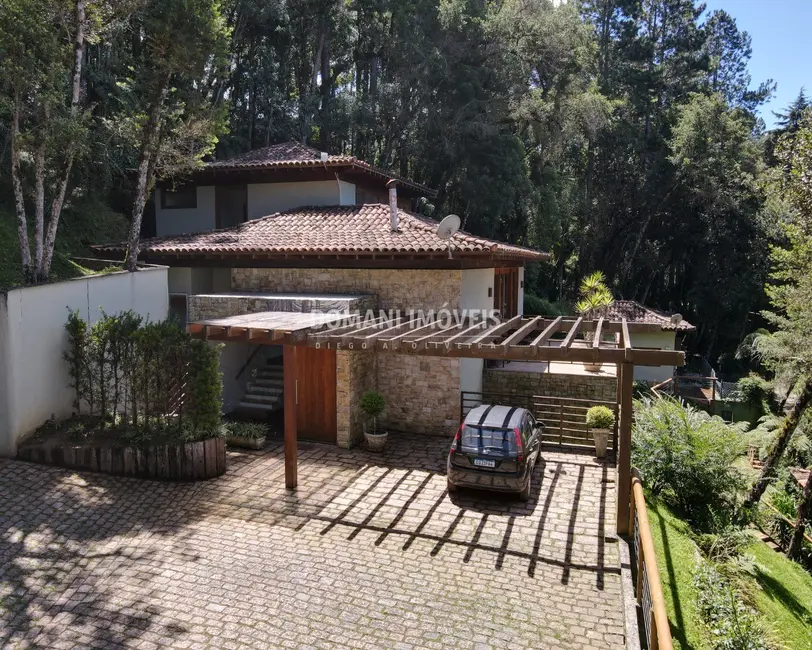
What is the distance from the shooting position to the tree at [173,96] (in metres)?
13.5

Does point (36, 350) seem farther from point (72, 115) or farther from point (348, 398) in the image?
point (348, 398)

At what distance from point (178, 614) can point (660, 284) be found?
4183cm

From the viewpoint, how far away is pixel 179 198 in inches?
819

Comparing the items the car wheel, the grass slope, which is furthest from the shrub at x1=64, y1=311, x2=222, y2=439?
the car wheel

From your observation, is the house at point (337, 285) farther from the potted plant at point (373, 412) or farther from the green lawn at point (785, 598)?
the green lawn at point (785, 598)

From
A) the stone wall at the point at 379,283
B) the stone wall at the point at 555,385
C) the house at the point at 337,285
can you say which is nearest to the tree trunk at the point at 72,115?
the house at the point at 337,285

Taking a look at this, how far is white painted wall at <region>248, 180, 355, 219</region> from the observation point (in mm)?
19484

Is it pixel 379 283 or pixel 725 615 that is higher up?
pixel 379 283

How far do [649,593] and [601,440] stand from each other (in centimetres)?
722

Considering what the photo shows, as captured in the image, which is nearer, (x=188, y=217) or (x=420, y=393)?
(x=420, y=393)

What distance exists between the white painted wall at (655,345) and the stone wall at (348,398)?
15.5 meters

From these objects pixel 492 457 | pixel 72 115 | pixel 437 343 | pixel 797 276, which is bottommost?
pixel 492 457

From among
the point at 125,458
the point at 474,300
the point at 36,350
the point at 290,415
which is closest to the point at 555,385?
the point at 474,300

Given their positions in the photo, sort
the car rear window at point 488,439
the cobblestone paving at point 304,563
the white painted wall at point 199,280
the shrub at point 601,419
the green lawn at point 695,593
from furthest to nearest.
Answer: the white painted wall at point 199,280
the shrub at point 601,419
the car rear window at point 488,439
the green lawn at point 695,593
the cobblestone paving at point 304,563
